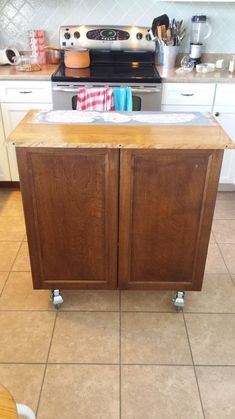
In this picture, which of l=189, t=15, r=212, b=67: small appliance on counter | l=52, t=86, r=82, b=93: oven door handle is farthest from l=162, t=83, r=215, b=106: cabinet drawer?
l=52, t=86, r=82, b=93: oven door handle

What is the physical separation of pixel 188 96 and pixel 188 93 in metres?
0.02

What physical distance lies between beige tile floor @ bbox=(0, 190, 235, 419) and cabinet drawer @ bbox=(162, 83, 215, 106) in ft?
4.46

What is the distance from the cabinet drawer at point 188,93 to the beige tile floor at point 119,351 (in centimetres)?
136

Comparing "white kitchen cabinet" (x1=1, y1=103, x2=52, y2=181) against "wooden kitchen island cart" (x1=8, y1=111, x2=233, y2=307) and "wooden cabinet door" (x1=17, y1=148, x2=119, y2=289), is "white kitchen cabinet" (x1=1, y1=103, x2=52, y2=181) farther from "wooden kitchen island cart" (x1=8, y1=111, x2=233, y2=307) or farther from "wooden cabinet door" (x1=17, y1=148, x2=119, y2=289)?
"wooden cabinet door" (x1=17, y1=148, x2=119, y2=289)

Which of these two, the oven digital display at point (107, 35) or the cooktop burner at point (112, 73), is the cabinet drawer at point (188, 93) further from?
the oven digital display at point (107, 35)

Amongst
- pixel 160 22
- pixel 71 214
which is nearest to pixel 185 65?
pixel 160 22

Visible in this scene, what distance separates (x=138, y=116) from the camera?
5.47ft

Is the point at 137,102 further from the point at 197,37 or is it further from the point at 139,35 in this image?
the point at 197,37

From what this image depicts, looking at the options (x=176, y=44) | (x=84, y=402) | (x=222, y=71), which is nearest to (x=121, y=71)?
(x=176, y=44)

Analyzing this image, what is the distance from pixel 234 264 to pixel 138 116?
1170 millimetres

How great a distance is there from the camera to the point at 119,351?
161 centimetres

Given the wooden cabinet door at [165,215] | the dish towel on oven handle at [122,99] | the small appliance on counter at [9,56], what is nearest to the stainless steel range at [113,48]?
the small appliance on counter at [9,56]

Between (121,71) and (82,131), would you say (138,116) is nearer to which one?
(82,131)

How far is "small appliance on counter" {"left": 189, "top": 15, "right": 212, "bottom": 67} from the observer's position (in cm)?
297
